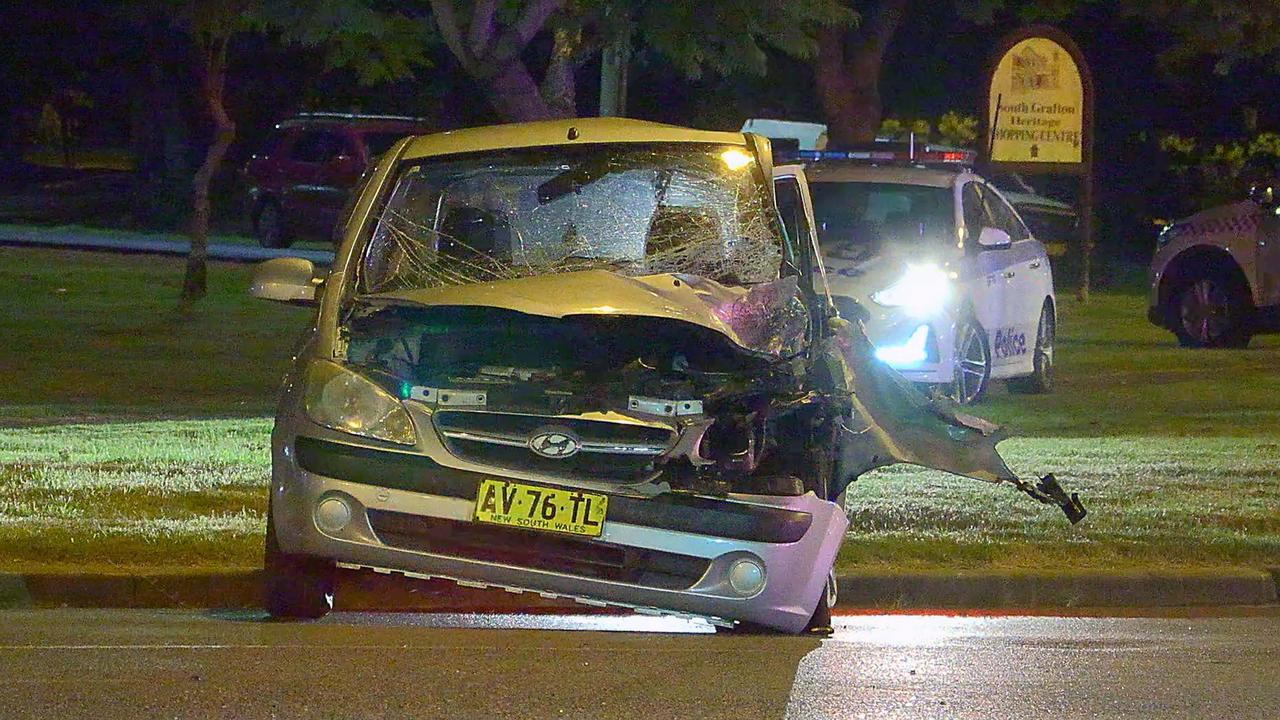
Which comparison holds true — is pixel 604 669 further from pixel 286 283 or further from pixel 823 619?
pixel 286 283

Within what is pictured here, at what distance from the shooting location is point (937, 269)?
570 inches

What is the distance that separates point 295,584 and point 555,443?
1.22 meters

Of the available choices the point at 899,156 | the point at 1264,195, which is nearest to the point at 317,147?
the point at 899,156

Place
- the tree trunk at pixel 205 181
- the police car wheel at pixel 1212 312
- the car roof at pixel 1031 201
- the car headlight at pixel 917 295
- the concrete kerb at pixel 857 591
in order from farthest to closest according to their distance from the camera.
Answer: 1. the car roof at pixel 1031 201
2. the tree trunk at pixel 205 181
3. the police car wheel at pixel 1212 312
4. the car headlight at pixel 917 295
5. the concrete kerb at pixel 857 591

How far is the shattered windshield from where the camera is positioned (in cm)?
876

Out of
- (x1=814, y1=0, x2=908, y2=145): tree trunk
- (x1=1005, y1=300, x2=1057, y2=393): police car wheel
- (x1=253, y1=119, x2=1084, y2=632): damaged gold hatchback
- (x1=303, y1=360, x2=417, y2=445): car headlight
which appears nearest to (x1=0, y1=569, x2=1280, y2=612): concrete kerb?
(x1=253, y1=119, x2=1084, y2=632): damaged gold hatchback

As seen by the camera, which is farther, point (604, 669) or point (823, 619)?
point (823, 619)

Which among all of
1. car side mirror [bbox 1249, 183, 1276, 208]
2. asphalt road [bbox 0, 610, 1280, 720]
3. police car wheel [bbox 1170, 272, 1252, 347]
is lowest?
police car wheel [bbox 1170, 272, 1252, 347]

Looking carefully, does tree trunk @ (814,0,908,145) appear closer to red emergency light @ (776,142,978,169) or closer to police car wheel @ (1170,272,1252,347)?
police car wheel @ (1170,272,1252,347)

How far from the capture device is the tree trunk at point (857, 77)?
34.7 meters

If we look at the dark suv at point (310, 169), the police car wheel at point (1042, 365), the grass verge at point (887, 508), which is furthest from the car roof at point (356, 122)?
the grass verge at point (887, 508)

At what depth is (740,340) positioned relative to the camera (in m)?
7.92

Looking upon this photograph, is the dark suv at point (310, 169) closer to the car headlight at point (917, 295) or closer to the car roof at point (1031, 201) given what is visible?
the car roof at point (1031, 201)

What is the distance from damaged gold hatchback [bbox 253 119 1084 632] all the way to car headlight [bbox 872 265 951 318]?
554 centimetres
